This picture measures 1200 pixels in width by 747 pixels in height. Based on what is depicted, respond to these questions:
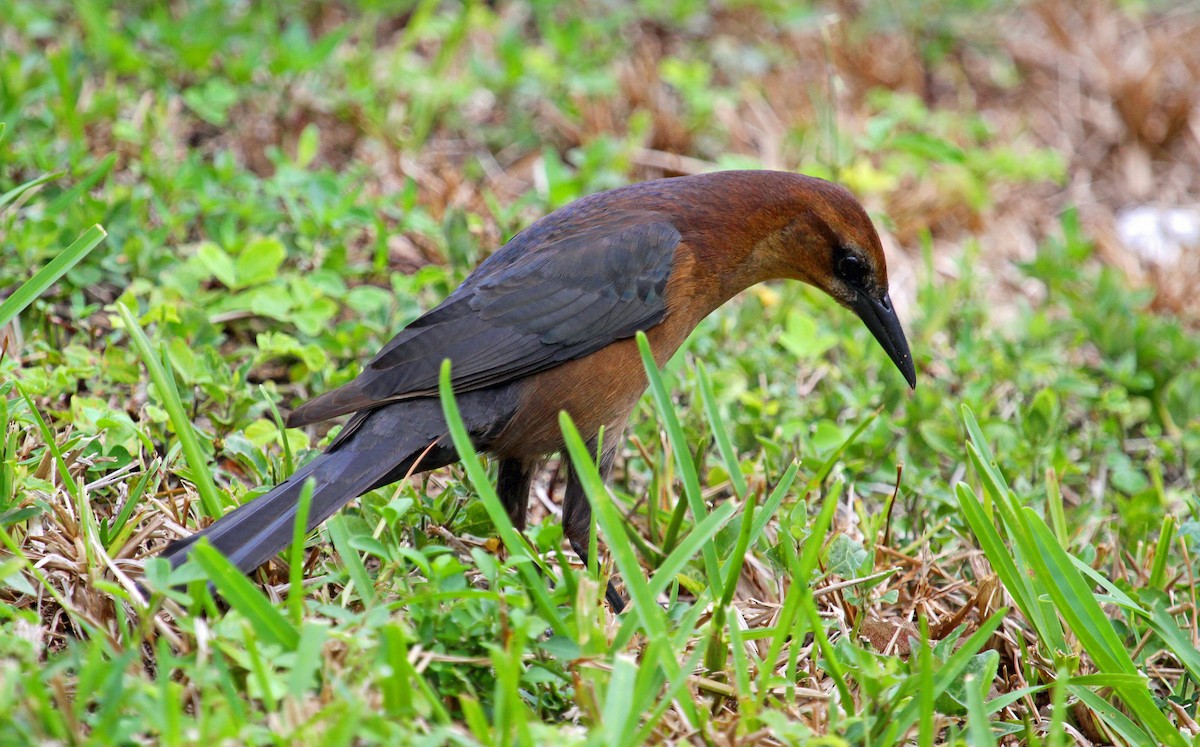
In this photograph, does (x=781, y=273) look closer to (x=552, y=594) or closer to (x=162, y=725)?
(x=552, y=594)

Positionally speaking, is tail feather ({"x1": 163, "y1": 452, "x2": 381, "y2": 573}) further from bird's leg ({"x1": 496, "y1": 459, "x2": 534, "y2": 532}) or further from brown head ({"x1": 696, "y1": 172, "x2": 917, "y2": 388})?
brown head ({"x1": 696, "y1": 172, "x2": 917, "y2": 388})

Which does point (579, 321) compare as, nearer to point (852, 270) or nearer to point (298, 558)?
point (852, 270)

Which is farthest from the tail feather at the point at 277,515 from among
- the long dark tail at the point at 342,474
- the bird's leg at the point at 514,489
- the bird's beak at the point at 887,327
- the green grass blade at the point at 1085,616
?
the bird's beak at the point at 887,327

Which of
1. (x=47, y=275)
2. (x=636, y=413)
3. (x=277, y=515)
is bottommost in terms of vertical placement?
(x=636, y=413)

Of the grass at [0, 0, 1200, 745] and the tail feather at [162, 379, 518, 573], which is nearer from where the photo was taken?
the grass at [0, 0, 1200, 745]

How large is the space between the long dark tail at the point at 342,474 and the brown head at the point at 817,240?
1.06m

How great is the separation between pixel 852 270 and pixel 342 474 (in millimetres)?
1764

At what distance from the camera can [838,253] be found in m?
3.72

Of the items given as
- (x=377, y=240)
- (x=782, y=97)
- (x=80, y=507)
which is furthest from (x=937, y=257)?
(x=80, y=507)

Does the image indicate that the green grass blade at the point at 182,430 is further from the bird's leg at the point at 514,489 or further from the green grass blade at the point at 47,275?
the bird's leg at the point at 514,489

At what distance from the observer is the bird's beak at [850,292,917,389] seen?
12.5ft

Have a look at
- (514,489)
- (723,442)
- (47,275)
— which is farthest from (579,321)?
(47,275)

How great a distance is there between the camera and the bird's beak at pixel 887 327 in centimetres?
381

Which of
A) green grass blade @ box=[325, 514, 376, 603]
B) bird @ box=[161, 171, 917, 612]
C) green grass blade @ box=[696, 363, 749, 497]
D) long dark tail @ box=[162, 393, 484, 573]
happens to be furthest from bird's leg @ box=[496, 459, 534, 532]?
green grass blade @ box=[325, 514, 376, 603]
